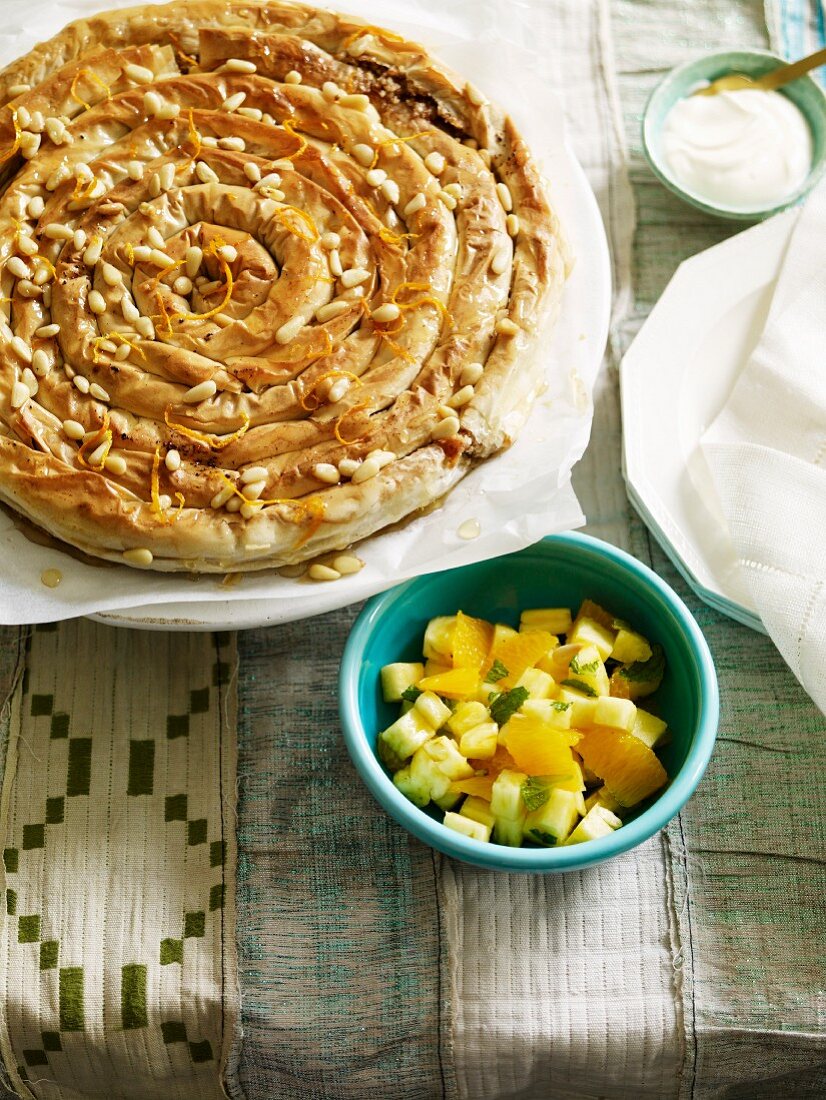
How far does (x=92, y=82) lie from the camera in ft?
9.01

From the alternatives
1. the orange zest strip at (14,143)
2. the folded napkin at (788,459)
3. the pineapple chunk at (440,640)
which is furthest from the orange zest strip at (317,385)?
the orange zest strip at (14,143)

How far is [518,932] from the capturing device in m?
2.31

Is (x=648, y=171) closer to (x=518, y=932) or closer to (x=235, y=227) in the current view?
(x=235, y=227)

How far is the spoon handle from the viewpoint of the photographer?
323cm

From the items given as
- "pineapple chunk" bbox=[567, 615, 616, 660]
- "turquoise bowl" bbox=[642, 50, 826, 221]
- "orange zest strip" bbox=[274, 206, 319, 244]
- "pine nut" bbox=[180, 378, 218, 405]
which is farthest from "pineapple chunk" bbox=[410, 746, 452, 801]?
"turquoise bowl" bbox=[642, 50, 826, 221]

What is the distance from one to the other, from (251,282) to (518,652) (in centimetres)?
97

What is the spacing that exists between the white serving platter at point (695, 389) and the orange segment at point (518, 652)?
0.41 meters

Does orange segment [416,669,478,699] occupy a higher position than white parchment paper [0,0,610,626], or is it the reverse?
white parchment paper [0,0,610,626]

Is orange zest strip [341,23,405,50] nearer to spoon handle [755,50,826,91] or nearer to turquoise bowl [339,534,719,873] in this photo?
spoon handle [755,50,826,91]

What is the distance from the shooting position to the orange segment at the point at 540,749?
7.01ft

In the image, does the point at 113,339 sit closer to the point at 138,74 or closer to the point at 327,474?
the point at 327,474

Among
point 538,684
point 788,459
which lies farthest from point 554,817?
point 788,459

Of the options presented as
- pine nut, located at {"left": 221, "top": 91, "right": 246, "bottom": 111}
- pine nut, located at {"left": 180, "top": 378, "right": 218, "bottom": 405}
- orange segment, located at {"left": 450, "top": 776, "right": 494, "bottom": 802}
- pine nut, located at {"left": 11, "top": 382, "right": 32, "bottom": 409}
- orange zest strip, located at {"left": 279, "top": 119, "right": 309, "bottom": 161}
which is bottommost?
orange segment, located at {"left": 450, "top": 776, "right": 494, "bottom": 802}

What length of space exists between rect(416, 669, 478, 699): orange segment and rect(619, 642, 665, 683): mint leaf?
0.31 meters
